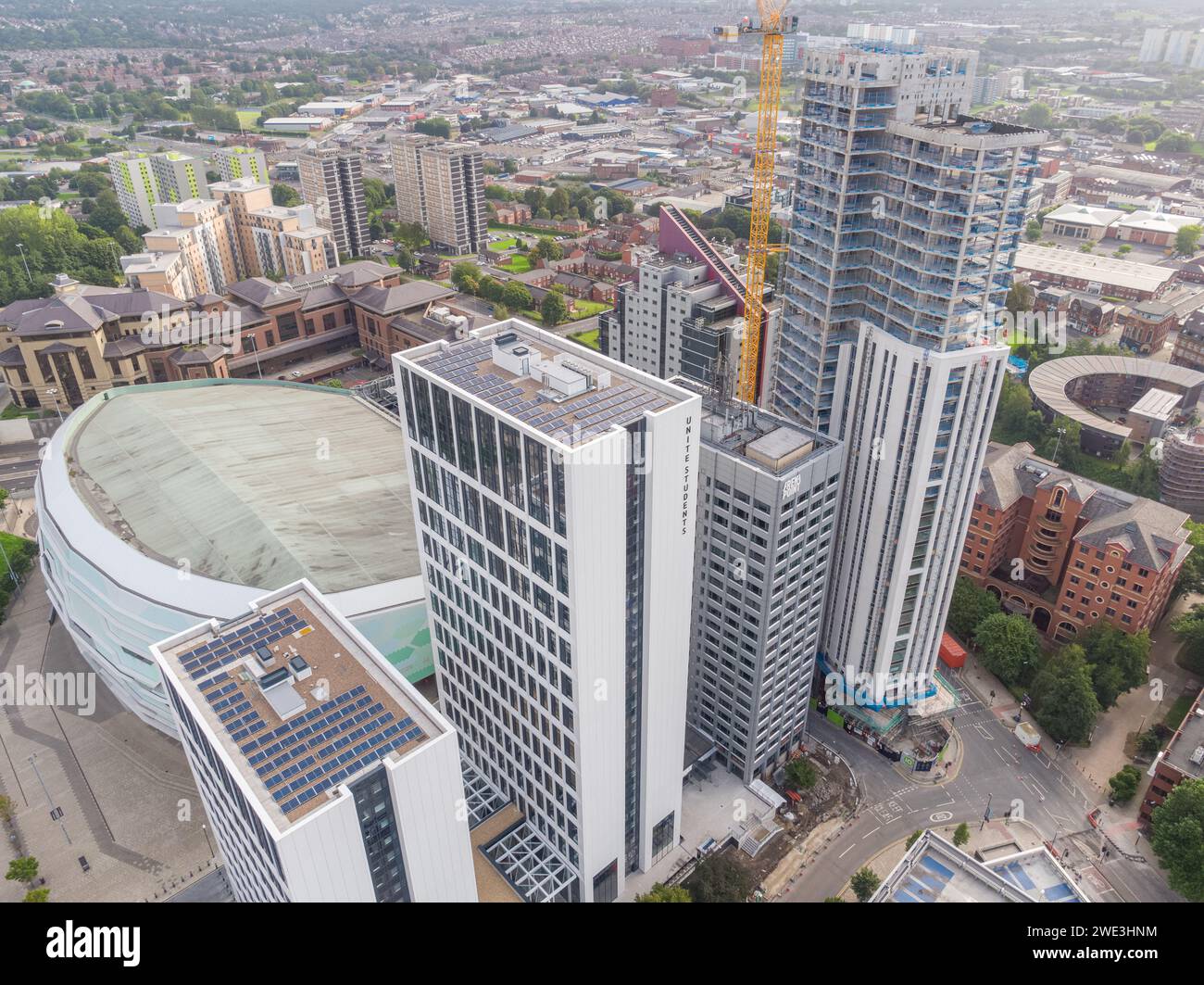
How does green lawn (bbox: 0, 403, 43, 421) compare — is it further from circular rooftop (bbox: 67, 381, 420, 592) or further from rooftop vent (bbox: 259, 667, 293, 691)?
rooftop vent (bbox: 259, 667, 293, 691)

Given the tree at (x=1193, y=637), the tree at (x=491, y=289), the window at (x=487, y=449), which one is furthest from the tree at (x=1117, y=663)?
the tree at (x=491, y=289)

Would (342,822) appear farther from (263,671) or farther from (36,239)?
(36,239)

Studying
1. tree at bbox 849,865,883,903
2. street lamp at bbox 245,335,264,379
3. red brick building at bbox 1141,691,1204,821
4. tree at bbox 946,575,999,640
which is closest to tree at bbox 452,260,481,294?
street lamp at bbox 245,335,264,379

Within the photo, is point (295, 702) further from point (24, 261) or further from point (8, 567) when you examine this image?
point (24, 261)

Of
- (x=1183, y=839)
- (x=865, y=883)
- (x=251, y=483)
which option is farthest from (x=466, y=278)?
(x=1183, y=839)

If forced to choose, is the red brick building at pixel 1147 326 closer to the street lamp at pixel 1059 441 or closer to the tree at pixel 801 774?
the street lamp at pixel 1059 441

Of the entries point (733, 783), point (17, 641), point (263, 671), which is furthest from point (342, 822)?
point (17, 641)
